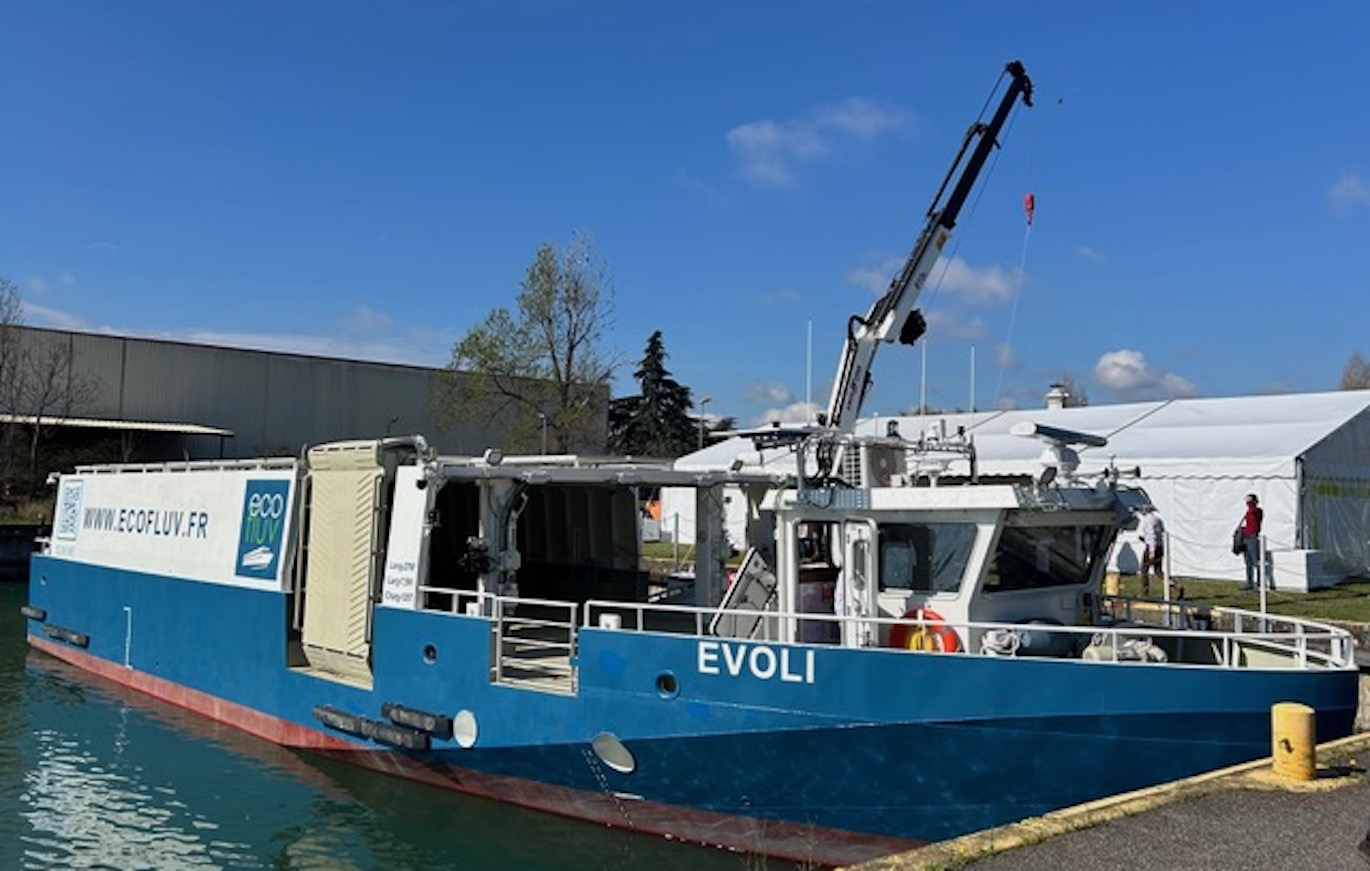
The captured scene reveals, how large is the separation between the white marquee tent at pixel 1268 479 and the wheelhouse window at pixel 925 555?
39.5 ft

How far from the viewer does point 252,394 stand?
172ft

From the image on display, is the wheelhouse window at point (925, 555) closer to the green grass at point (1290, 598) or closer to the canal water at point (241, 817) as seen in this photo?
the canal water at point (241, 817)

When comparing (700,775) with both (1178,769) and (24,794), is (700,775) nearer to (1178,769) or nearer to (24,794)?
(1178,769)

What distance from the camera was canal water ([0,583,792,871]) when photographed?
34.4 feet

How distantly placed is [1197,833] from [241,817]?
9.60m

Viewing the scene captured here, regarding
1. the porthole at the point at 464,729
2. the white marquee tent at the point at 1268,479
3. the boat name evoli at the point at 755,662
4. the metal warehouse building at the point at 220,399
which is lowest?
the porthole at the point at 464,729

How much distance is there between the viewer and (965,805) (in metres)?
8.86

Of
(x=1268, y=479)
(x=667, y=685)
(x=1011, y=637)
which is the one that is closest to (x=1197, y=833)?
(x=1011, y=637)

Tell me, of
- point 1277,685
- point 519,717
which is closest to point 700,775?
point 519,717

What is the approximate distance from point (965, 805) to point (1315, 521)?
18.0 m

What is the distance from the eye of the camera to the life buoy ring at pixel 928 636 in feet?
31.3

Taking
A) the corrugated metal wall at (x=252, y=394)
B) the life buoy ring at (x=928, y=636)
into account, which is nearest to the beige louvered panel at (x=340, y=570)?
the life buoy ring at (x=928, y=636)

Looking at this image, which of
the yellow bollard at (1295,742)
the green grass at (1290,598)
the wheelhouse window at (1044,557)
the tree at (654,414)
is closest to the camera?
the yellow bollard at (1295,742)

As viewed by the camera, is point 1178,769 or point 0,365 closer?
point 1178,769
